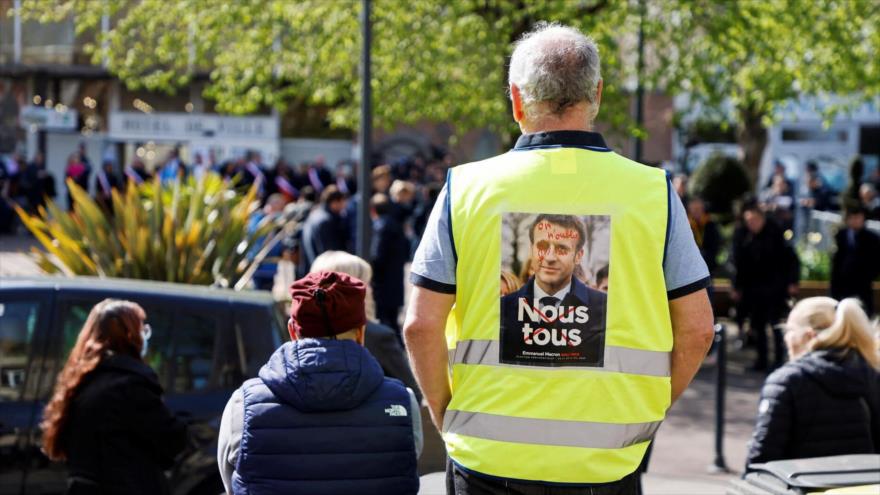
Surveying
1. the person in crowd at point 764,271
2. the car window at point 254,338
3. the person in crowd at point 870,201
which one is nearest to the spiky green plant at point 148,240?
the car window at point 254,338

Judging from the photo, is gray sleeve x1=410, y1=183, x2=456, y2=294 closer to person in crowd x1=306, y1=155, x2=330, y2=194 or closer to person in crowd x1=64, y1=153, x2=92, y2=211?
person in crowd x1=306, y1=155, x2=330, y2=194

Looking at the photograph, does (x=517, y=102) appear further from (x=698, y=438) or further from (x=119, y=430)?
(x=698, y=438)

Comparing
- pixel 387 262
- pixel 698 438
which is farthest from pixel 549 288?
pixel 387 262

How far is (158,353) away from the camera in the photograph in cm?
618

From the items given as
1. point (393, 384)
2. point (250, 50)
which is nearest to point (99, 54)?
point (250, 50)

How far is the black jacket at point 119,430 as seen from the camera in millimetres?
4820

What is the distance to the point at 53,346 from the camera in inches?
237

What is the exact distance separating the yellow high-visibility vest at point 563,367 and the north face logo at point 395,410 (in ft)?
2.19

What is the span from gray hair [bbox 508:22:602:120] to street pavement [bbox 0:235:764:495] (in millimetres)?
2704

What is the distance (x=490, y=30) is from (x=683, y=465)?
613 cm

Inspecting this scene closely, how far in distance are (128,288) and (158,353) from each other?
14.2 inches

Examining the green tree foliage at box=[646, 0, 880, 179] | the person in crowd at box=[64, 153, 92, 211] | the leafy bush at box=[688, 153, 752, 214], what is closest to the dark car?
the green tree foliage at box=[646, 0, 880, 179]

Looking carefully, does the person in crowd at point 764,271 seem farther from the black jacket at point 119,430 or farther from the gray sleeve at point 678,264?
the gray sleeve at point 678,264

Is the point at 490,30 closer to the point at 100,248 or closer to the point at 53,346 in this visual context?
the point at 100,248
